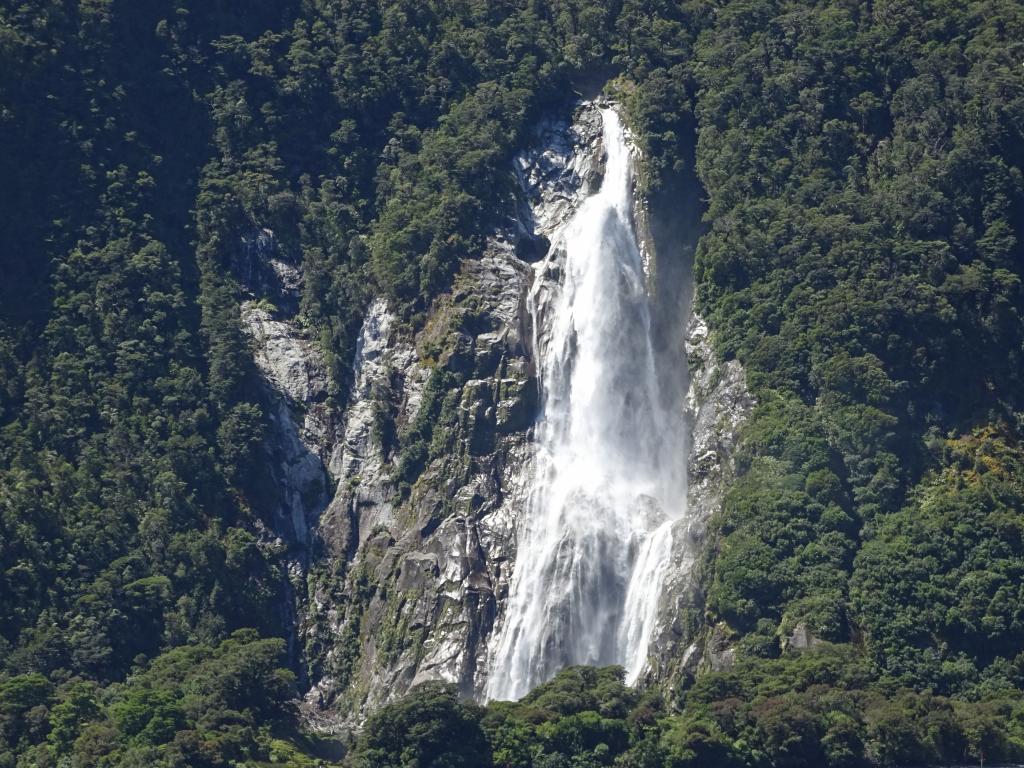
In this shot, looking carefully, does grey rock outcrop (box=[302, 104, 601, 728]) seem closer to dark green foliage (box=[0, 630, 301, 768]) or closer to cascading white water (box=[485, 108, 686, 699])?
cascading white water (box=[485, 108, 686, 699])

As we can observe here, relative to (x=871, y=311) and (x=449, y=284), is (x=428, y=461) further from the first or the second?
(x=871, y=311)

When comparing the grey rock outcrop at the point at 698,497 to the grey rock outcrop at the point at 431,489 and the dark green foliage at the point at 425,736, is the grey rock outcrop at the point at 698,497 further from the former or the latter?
the dark green foliage at the point at 425,736

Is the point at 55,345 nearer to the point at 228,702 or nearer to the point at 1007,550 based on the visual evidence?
the point at 228,702

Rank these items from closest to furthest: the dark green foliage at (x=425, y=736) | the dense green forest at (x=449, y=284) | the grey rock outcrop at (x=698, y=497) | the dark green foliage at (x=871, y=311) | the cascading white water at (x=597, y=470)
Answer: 1. the dark green foliage at (x=425, y=736)
2. the dense green forest at (x=449, y=284)
3. the dark green foliage at (x=871, y=311)
4. the grey rock outcrop at (x=698, y=497)
5. the cascading white water at (x=597, y=470)

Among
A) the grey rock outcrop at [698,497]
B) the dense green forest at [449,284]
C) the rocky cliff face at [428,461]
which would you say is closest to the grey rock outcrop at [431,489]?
the rocky cliff face at [428,461]

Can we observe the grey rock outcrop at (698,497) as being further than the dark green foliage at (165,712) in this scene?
Yes

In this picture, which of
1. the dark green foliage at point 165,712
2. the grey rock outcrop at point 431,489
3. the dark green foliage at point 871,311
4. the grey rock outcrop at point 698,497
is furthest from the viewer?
the grey rock outcrop at point 431,489

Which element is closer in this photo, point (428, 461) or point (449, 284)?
point (428, 461)

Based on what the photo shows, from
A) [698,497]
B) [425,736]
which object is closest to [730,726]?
[425,736]
